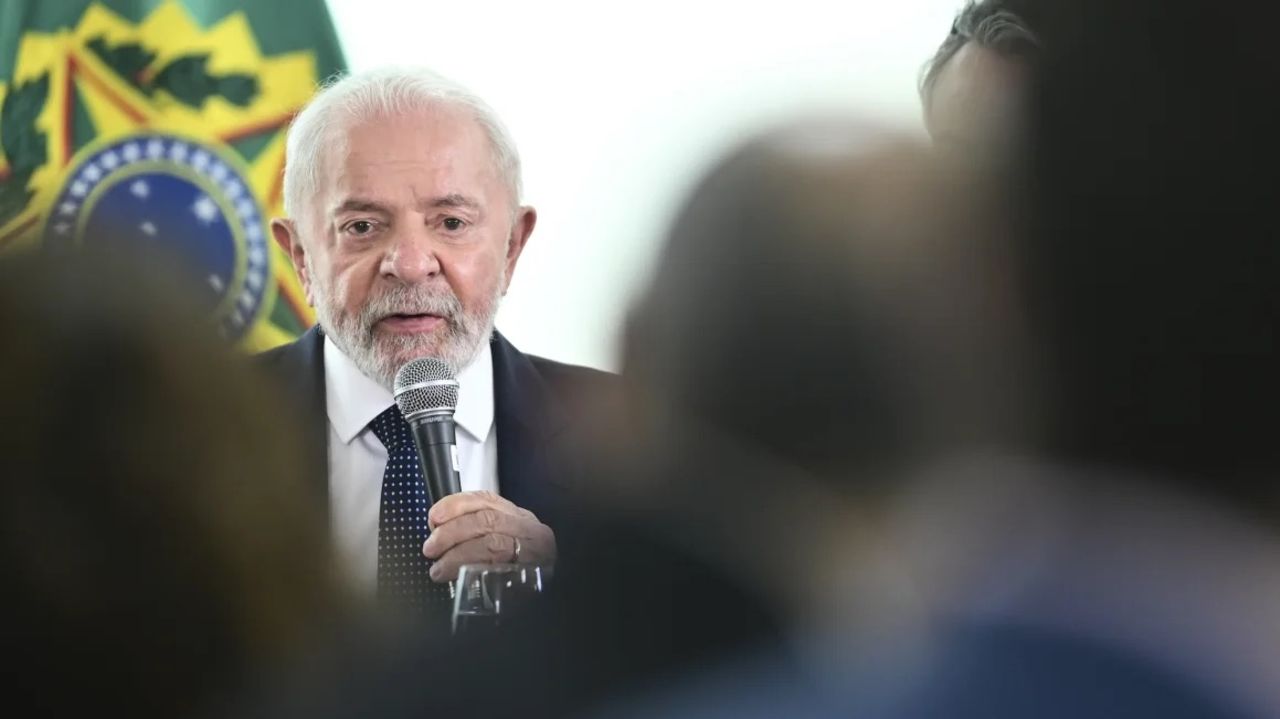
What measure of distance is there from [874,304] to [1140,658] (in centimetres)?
70

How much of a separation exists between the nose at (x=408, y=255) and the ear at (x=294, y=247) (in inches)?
5.5

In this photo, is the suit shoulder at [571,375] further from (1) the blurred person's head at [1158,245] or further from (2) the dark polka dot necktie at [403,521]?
(1) the blurred person's head at [1158,245]

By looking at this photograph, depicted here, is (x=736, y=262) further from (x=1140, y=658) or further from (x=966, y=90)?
(x=1140, y=658)

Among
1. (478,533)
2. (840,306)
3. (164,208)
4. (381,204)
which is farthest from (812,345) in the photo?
(164,208)

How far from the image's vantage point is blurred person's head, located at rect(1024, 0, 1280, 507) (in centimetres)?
249

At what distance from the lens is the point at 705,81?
2426 mm

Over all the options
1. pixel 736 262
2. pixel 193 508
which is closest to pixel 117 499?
pixel 193 508

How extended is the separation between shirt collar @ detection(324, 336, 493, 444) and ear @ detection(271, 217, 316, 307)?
0.09 metres

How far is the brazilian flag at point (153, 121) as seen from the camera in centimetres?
230

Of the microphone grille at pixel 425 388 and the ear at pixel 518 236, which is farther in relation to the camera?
the ear at pixel 518 236

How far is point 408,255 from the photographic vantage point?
2.17 m

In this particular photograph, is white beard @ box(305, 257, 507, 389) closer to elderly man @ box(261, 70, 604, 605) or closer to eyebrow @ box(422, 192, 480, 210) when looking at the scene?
elderly man @ box(261, 70, 604, 605)

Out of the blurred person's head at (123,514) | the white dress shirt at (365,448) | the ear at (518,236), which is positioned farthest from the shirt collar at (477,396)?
the blurred person's head at (123,514)

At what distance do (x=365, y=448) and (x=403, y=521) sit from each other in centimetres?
12
